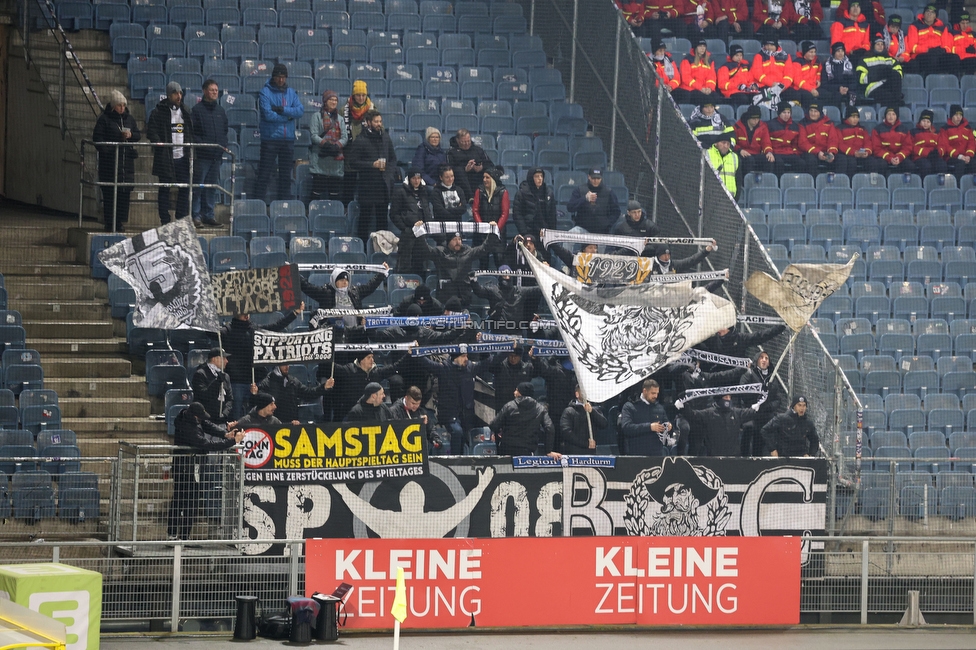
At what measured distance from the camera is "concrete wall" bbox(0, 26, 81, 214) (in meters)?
19.1

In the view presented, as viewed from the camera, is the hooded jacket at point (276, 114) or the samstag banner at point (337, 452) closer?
the samstag banner at point (337, 452)

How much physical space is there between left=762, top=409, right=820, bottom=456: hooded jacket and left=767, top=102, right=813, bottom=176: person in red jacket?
6050 millimetres

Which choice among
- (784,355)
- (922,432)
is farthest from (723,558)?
(922,432)

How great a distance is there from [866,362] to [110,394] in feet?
30.9

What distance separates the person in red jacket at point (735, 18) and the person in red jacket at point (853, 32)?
52.6 inches

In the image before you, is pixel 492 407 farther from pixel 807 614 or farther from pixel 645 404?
pixel 807 614

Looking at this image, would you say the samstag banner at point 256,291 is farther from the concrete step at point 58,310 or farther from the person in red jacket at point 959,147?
the person in red jacket at point 959,147

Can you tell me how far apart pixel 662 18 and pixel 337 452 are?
1075 cm

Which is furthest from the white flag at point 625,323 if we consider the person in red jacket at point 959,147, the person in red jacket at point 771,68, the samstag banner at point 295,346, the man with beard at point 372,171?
the person in red jacket at point 959,147

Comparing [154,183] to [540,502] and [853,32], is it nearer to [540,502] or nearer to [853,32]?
[540,502]

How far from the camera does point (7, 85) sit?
786 inches

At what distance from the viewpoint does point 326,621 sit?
11.9 m

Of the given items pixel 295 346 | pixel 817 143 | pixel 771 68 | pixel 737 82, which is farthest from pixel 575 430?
pixel 771 68

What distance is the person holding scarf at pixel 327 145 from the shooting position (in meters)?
17.1
